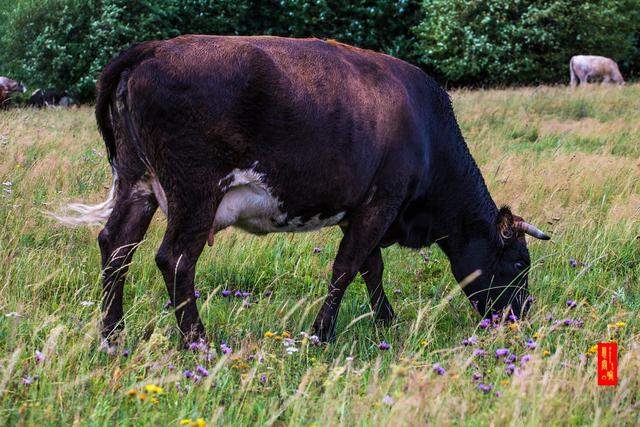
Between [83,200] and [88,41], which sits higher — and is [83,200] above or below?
above

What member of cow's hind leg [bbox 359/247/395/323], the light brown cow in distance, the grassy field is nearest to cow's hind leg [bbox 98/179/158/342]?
the grassy field

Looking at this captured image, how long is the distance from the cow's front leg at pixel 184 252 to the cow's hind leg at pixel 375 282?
134 centimetres

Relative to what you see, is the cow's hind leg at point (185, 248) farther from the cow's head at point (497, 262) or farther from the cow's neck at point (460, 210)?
the cow's head at point (497, 262)

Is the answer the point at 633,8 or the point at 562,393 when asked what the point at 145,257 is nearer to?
the point at 562,393

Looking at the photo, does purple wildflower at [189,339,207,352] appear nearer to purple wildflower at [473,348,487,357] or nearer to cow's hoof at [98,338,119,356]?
cow's hoof at [98,338,119,356]

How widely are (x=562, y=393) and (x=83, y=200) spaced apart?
14.6 ft

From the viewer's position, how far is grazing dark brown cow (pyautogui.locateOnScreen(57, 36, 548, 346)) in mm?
4184

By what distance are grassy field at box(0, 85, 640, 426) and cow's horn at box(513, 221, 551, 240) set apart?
41 cm

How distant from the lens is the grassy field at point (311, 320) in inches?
116

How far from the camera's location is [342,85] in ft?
15.1

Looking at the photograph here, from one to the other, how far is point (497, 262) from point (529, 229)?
337 millimetres

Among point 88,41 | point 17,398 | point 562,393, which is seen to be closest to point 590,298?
point 562,393

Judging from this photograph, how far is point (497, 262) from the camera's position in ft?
17.9

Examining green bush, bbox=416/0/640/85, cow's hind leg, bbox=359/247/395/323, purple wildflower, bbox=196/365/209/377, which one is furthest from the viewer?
green bush, bbox=416/0/640/85
